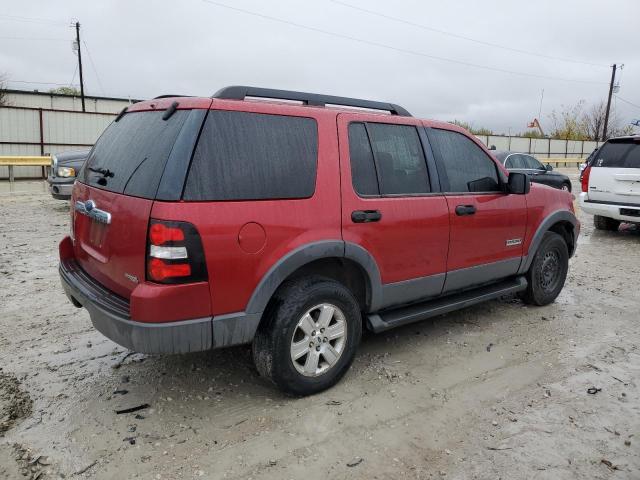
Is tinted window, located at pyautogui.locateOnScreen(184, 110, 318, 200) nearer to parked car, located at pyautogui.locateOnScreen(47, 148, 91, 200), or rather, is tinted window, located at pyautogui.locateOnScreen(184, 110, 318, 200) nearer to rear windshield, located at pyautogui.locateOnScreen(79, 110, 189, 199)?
rear windshield, located at pyautogui.locateOnScreen(79, 110, 189, 199)

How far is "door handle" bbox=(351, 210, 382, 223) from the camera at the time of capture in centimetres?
340

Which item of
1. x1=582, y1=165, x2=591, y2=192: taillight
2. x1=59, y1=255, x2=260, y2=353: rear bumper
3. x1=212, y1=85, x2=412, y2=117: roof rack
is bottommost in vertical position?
x1=59, y1=255, x2=260, y2=353: rear bumper

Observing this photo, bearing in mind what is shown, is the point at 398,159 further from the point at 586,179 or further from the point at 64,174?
the point at 64,174

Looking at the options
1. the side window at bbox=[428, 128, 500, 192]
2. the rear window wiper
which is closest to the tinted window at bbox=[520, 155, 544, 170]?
the side window at bbox=[428, 128, 500, 192]

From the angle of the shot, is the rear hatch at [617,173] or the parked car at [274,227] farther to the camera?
the rear hatch at [617,173]

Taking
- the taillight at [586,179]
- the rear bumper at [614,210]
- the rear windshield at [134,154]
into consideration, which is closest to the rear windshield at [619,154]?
the taillight at [586,179]

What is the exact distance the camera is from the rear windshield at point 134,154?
287 centimetres

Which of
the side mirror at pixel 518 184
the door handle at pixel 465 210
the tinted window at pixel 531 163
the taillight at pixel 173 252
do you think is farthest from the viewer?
the tinted window at pixel 531 163

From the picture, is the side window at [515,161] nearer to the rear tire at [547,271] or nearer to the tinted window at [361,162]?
the rear tire at [547,271]

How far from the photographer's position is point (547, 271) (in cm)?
526

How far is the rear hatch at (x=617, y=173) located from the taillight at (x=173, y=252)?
8.49 metres

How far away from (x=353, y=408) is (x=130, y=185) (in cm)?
193

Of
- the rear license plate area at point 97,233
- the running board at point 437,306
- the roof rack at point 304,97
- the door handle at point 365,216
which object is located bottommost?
the running board at point 437,306

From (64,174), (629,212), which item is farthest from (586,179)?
(64,174)
